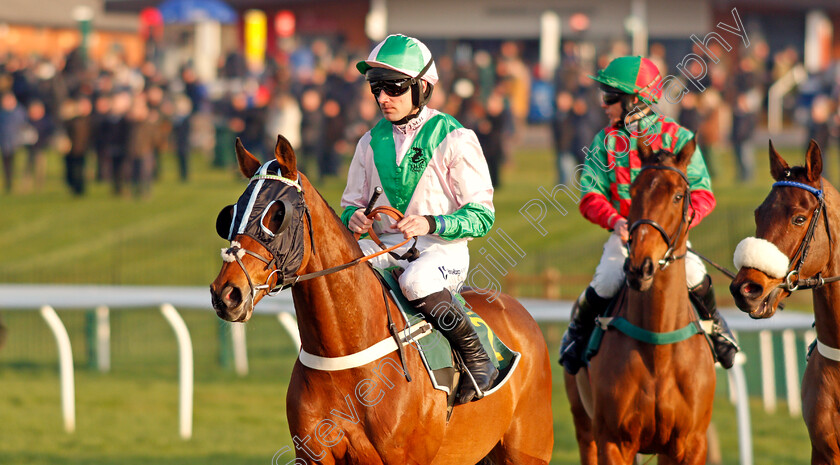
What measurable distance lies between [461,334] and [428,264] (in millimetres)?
314

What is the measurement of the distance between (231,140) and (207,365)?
31.9 feet

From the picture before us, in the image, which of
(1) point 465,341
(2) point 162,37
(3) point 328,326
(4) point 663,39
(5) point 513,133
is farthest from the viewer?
(2) point 162,37

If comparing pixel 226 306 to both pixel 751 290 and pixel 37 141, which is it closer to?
pixel 751 290

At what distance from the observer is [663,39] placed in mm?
30344

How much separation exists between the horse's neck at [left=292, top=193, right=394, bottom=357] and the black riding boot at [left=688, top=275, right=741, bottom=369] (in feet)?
7.25

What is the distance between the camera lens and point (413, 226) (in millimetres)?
4520

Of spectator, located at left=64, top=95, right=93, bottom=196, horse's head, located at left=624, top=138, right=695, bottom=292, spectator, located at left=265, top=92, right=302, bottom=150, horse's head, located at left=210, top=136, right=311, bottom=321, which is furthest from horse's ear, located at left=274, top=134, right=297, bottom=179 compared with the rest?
spectator, located at left=64, top=95, right=93, bottom=196

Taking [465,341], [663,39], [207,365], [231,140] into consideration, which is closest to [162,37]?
[231,140]

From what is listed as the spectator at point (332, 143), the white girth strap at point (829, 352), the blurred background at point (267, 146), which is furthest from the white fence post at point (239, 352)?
the white girth strap at point (829, 352)

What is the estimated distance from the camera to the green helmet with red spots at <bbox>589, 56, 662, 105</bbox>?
6.00 metres

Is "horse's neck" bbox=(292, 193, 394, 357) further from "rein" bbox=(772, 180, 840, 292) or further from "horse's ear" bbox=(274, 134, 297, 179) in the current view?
"rein" bbox=(772, 180, 840, 292)

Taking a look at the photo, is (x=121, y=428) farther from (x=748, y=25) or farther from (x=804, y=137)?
(x=748, y=25)

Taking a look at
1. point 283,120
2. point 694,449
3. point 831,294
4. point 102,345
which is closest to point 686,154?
point 831,294

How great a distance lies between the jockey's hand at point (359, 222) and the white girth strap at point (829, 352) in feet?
6.36
